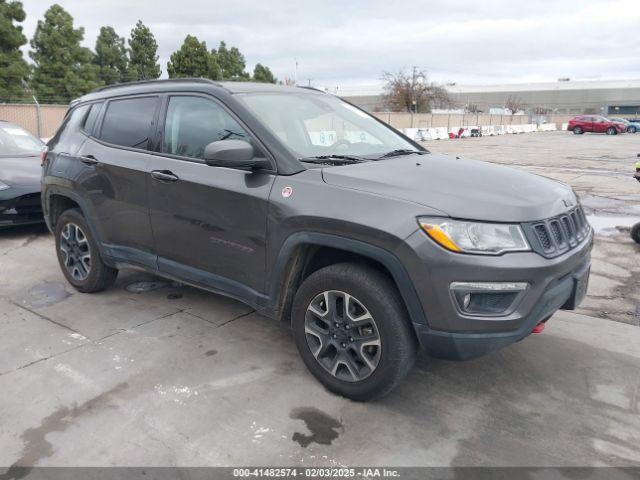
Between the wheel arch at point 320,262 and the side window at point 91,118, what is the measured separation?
248 centimetres

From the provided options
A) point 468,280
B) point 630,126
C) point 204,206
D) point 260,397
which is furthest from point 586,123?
point 260,397

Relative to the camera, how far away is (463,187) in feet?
9.71

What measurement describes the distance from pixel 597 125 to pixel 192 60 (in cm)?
3229

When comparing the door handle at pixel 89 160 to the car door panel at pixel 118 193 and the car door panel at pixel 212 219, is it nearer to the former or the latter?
the car door panel at pixel 118 193

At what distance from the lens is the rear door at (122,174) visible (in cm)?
409

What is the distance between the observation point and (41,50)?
1146 inches

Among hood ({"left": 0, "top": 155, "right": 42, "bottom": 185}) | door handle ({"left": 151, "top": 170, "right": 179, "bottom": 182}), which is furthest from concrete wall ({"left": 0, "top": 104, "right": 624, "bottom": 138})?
hood ({"left": 0, "top": 155, "right": 42, "bottom": 185})

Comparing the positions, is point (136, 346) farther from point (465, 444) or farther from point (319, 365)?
point (465, 444)

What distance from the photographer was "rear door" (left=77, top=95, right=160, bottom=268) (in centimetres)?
409

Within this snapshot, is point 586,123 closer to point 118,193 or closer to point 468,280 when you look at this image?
point 118,193

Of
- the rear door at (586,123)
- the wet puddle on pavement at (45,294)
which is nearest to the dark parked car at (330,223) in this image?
the wet puddle on pavement at (45,294)

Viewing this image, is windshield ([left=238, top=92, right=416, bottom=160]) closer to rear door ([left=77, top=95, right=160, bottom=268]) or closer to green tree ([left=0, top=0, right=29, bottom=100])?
rear door ([left=77, top=95, right=160, bottom=268])

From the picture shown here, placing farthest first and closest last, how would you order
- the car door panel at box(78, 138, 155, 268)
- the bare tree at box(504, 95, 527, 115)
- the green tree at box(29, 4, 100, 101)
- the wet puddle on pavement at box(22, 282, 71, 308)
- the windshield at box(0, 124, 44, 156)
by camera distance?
1. the bare tree at box(504, 95, 527, 115)
2. the green tree at box(29, 4, 100, 101)
3. the windshield at box(0, 124, 44, 156)
4. the wet puddle on pavement at box(22, 282, 71, 308)
5. the car door panel at box(78, 138, 155, 268)

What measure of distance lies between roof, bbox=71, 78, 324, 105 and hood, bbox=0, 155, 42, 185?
2811 mm
